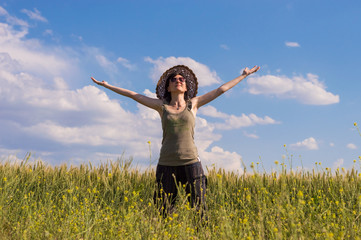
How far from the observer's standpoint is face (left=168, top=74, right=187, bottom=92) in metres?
6.07

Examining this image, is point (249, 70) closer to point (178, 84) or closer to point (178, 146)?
point (178, 84)

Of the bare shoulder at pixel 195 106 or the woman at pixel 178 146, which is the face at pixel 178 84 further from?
the bare shoulder at pixel 195 106

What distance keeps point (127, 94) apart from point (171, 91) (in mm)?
878

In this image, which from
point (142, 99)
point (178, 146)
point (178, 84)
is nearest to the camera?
point (178, 146)

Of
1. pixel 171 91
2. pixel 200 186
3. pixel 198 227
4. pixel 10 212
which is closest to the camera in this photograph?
pixel 198 227

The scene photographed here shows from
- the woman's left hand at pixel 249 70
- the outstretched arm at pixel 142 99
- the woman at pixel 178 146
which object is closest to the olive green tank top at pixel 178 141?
the woman at pixel 178 146

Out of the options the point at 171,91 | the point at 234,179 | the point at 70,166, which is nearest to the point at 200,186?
the point at 171,91

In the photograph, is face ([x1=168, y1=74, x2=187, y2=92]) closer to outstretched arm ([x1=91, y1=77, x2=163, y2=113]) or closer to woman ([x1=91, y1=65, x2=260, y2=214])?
woman ([x1=91, y1=65, x2=260, y2=214])

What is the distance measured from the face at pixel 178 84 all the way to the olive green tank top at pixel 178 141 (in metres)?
0.49

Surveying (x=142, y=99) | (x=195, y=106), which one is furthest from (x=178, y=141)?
(x=142, y=99)

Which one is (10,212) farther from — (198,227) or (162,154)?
(198,227)

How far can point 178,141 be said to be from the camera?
5.60 m

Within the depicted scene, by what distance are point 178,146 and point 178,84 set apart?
1.12m

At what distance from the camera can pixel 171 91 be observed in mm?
6191
